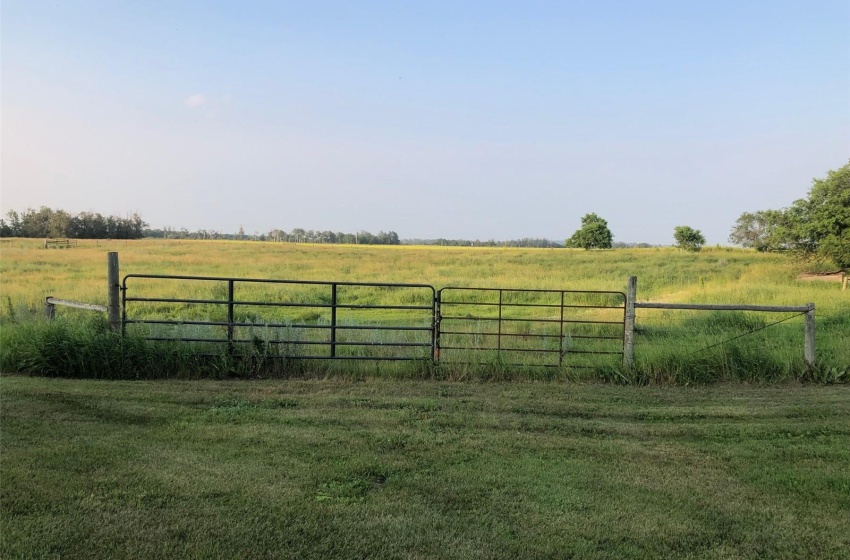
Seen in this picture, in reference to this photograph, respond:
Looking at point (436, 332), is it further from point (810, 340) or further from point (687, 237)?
point (687, 237)

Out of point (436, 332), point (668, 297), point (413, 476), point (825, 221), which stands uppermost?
point (825, 221)

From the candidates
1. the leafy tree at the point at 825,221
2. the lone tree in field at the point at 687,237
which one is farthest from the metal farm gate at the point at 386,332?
the lone tree in field at the point at 687,237

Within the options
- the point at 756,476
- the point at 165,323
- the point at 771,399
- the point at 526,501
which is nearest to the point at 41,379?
the point at 165,323

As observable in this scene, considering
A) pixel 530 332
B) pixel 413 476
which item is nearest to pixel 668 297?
pixel 530 332

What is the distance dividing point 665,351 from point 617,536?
549 centimetres

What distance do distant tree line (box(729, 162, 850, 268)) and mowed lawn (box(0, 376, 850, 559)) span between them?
26417mm

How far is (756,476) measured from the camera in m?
4.45

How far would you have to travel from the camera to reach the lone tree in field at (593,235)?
92.8 meters

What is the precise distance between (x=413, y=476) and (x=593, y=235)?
304 ft

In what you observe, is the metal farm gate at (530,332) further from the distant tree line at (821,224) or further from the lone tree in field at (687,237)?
the lone tree in field at (687,237)

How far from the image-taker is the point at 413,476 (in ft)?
14.2

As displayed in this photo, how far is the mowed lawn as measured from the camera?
3.34 m

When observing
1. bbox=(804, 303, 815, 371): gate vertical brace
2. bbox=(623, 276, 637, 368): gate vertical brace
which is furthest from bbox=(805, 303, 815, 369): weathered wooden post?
bbox=(623, 276, 637, 368): gate vertical brace

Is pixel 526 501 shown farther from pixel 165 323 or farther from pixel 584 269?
pixel 584 269
